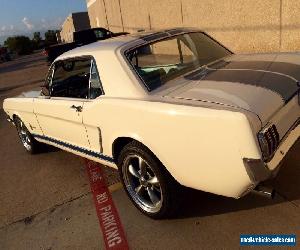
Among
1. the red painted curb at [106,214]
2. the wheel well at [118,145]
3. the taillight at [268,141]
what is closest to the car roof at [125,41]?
the wheel well at [118,145]

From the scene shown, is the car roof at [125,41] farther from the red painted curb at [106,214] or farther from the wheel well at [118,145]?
the red painted curb at [106,214]

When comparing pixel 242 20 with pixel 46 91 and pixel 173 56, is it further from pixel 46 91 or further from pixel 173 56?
pixel 46 91

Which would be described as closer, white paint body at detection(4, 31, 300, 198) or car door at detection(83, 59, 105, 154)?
white paint body at detection(4, 31, 300, 198)

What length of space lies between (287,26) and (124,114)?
5.63 metres

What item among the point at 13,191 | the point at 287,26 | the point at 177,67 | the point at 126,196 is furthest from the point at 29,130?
the point at 287,26

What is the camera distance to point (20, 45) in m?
69.1

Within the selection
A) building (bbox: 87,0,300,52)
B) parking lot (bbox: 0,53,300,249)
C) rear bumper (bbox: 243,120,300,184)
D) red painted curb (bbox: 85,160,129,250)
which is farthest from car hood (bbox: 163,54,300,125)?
building (bbox: 87,0,300,52)

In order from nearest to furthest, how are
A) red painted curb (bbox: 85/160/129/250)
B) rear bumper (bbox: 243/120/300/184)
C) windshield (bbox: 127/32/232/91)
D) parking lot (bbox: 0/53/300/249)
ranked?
rear bumper (bbox: 243/120/300/184)
parking lot (bbox: 0/53/300/249)
red painted curb (bbox: 85/160/129/250)
windshield (bbox: 127/32/232/91)

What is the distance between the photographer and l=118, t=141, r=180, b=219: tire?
321cm

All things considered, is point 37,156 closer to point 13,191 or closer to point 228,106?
point 13,191

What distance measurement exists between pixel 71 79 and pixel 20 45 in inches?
2750

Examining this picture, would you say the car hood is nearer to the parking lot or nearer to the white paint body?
the white paint body

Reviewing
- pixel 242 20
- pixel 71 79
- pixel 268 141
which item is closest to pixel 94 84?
pixel 71 79

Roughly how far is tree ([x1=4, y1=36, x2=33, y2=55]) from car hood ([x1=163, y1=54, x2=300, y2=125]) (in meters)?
68.0
